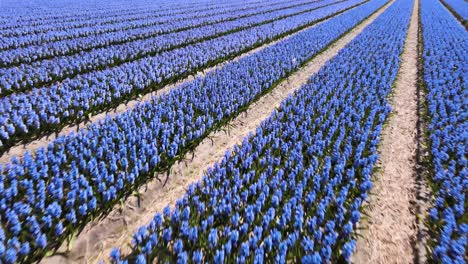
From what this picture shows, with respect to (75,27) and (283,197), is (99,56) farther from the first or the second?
(283,197)

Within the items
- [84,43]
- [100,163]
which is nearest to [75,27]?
[84,43]

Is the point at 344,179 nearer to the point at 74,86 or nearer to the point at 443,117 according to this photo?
the point at 443,117

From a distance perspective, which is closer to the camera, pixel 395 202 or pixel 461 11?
pixel 395 202

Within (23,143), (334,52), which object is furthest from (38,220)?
(334,52)

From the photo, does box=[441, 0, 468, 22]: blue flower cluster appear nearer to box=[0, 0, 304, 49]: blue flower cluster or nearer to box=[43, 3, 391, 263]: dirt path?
box=[0, 0, 304, 49]: blue flower cluster

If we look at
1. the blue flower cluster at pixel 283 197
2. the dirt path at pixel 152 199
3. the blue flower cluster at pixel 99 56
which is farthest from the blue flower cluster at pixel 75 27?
the blue flower cluster at pixel 283 197

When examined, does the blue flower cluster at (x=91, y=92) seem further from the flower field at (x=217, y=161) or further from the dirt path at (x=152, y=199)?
the dirt path at (x=152, y=199)
